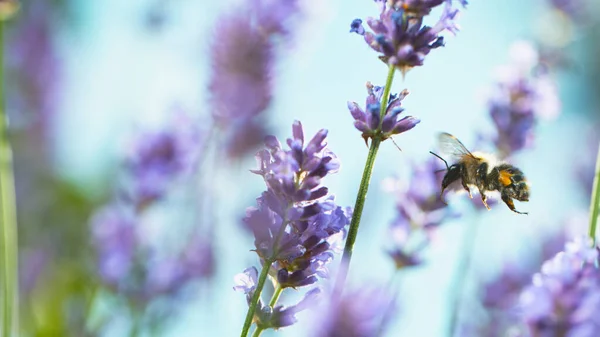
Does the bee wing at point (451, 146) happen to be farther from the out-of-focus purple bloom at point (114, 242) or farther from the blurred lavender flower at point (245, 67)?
the out-of-focus purple bloom at point (114, 242)

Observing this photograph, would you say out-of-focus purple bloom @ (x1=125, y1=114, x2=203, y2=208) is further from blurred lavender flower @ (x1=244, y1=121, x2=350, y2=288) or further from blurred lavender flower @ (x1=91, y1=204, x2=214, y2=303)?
blurred lavender flower @ (x1=244, y1=121, x2=350, y2=288)

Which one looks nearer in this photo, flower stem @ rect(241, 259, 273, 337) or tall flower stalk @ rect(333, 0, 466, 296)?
flower stem @ rect(241, 259, 273, 337)

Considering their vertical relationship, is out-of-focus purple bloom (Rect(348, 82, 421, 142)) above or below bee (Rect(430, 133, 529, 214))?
below

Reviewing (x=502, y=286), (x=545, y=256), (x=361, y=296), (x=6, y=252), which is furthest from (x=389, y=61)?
(x=545, y=256)

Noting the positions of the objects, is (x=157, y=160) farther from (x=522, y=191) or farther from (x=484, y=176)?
(x=522, y=191)

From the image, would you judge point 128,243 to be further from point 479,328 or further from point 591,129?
point 591,129

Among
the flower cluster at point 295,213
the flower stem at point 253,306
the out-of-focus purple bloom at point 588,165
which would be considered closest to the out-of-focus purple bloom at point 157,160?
the flower cluster at point 295,213

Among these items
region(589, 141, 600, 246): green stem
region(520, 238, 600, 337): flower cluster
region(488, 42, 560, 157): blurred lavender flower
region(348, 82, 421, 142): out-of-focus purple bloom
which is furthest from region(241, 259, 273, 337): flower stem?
region(488, 42, 560, 157): blurred lavender flower
